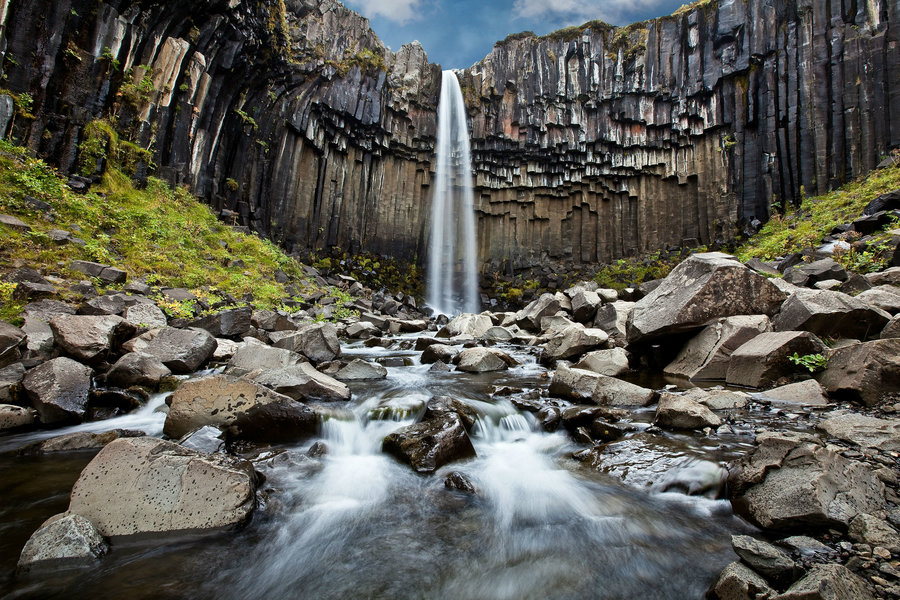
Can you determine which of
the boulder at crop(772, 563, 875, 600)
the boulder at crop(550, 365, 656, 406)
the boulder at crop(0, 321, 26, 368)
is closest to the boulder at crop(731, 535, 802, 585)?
the boulder at crop(772, 563, 875, 600)

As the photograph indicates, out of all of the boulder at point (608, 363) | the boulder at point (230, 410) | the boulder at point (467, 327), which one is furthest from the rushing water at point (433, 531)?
the boulder at point (467, 327)

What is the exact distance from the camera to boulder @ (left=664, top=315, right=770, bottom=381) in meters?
5.36

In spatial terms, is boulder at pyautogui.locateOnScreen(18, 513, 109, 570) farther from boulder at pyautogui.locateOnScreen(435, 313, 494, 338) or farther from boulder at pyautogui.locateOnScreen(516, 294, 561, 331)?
boulder at pyautogui.locateOnScreen(516, 294, 561, 331)

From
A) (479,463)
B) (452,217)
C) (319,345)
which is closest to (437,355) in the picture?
(319,345)

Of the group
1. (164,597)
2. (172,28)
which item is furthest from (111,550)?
(172,28)

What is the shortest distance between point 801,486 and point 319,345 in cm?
692

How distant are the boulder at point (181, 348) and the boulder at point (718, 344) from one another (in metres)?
7.01

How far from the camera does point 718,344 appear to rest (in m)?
5.49

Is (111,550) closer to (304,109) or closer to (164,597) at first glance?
(164,597)

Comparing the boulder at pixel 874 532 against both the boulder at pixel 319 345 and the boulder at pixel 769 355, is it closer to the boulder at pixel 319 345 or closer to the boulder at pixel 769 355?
the boulder at pixel 769 355

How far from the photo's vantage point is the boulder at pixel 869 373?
3.68 meters

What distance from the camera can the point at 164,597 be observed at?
6.57ft

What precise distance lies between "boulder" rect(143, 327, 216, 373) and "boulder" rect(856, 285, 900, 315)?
8.79 meters

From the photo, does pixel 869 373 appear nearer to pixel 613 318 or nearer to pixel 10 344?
pixel 613 318
